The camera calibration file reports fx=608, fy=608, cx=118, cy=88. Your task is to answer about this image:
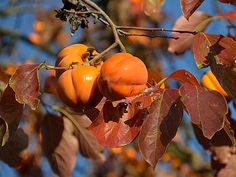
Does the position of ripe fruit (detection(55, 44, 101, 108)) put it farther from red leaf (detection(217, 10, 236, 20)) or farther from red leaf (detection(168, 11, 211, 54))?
red leaf (detection(168, 11, 211, 54))

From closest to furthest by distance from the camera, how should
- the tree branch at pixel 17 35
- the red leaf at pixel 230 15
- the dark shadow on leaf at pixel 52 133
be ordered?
the red leaf at pixel 230 15 < the dark shadow on leaf at pixel 52 133 < the tree branch at pixel 17 35

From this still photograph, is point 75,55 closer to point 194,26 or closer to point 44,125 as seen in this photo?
point 194,26

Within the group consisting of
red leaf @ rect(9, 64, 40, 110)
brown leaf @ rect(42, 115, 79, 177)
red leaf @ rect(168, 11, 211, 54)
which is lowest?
brown leaf @ rect(42, 115, 79, 177)

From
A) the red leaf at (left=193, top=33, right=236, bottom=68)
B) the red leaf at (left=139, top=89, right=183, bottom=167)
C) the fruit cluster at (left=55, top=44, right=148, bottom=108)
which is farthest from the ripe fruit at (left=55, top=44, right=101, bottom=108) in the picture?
the red leaf at (left=193, top=33, right=236, bottom=68)

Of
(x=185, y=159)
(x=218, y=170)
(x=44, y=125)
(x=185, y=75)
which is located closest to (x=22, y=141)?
(x=44, y=125)

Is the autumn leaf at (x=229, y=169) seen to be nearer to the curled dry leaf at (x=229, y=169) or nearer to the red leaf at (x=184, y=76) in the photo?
the curled dry leaf at (x=229, y=169)

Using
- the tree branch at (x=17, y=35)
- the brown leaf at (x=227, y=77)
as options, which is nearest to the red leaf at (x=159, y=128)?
the brown leaf at (x=227, y=77)
